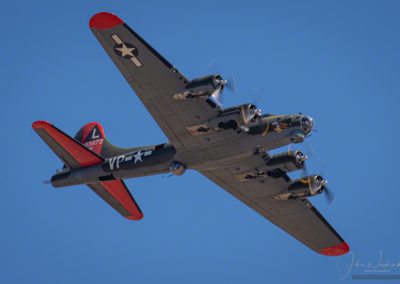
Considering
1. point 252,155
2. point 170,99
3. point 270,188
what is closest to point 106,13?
point 170,99

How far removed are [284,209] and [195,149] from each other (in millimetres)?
9564

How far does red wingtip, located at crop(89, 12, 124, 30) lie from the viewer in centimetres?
3088

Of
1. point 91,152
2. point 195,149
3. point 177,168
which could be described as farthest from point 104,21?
point 91,152

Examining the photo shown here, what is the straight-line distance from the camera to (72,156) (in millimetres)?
38594

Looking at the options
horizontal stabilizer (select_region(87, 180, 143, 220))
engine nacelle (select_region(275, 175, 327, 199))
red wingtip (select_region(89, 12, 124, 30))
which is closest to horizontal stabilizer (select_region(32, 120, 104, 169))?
horizontal stabilizer (select_region(87, 180, 143, 220))

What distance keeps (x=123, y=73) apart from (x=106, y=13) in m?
3.39

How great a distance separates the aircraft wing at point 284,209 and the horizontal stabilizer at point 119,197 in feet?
18.8

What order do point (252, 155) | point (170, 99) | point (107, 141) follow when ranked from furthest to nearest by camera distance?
point (107, 141) < point (252, 155) < point (170, 99)

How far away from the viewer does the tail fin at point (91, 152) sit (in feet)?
123

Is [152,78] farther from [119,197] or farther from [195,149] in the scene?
[119,197]

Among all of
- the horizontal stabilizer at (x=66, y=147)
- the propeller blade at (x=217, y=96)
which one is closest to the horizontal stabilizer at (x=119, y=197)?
the horizontal stabilizer at (x=66, y=147)

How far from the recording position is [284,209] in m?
41.5

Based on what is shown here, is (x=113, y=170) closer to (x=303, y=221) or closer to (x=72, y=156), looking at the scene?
(x=72, y=156)

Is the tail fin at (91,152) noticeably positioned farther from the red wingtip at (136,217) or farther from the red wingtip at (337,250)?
the red wingtip at (337,250)
